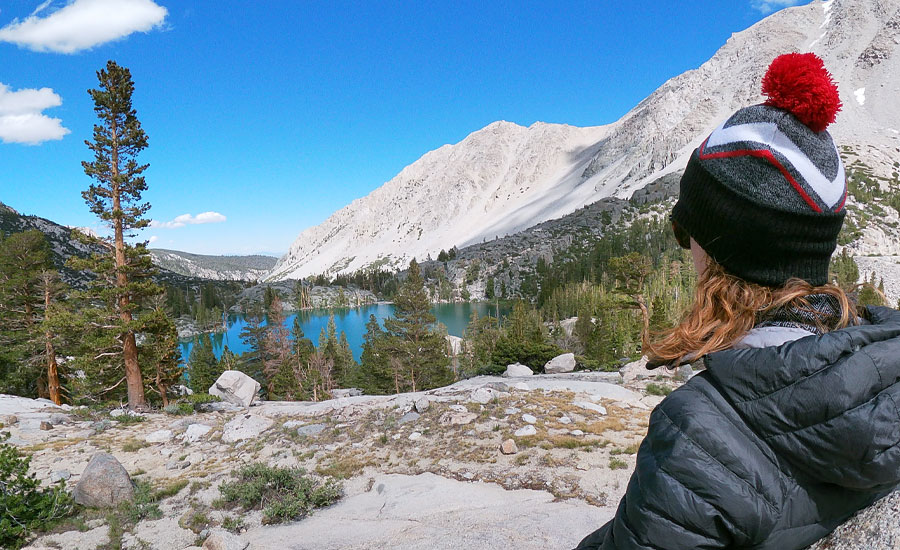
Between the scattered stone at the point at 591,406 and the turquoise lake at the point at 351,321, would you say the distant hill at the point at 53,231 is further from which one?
the scattered stone at the point at 591,406

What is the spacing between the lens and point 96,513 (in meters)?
8.44

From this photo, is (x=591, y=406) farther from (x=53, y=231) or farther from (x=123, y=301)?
(x=53, y=231)

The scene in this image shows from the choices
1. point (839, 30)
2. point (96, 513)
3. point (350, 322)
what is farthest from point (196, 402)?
point (839, 30)

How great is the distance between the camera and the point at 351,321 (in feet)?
409

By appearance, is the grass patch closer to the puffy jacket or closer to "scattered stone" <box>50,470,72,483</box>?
"scattered stone" <box>50,470,72,483</box>

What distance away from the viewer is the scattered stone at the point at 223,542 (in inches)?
271

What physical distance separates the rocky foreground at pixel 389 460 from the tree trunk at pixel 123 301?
1200mm

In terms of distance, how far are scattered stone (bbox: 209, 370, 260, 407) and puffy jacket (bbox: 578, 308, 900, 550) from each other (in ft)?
79.2

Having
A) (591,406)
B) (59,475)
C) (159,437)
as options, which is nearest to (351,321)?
(159,437)

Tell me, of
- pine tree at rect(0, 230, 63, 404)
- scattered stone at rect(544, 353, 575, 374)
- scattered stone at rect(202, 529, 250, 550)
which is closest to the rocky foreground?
scattered stone at rect(202, 529, 250, 550)

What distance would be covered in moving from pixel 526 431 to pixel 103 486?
937cm

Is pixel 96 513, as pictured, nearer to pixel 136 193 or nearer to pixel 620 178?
pixel 136 193

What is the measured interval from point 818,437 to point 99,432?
60.2 ft

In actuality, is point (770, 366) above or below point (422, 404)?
above
